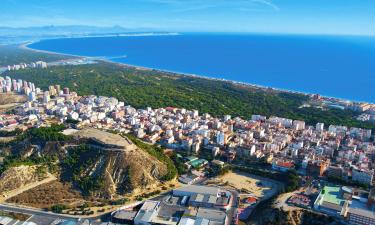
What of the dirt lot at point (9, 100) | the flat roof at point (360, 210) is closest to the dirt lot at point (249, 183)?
the flat roof at point (360, 210)

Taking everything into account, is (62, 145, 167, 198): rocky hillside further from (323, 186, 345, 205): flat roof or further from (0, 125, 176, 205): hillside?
(323, 186, 345, 205): flat roof

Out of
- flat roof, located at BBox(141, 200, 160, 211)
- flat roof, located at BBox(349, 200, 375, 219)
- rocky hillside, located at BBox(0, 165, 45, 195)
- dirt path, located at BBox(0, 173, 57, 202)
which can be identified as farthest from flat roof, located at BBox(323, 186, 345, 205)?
rocky hillside, located at BBox(0, 165, 45, 195)

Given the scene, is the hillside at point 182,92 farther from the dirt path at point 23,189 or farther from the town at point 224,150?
the dirt path at point 23,189

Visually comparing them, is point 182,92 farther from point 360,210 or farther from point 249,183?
point 360,210

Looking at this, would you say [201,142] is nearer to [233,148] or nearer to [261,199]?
[233,148]

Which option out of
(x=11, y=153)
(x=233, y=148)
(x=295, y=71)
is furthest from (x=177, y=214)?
(x=295, y=71)

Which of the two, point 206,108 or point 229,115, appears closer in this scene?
point 229,115
